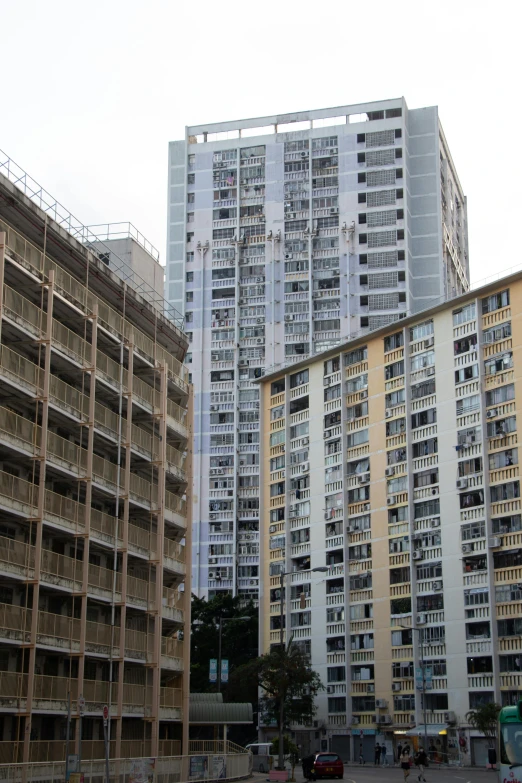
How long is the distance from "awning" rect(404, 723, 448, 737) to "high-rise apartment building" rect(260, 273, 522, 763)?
0.15 metres

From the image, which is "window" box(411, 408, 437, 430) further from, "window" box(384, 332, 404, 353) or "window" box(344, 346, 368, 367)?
"window" box(344, 346, 368, 367)

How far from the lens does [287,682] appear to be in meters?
62.0

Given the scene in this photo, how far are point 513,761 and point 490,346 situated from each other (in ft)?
166

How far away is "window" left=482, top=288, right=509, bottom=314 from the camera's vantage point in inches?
2940

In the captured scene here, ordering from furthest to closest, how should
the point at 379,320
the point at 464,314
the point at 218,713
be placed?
the point at 379,320 < the point at 464,314 < the point at 218,713

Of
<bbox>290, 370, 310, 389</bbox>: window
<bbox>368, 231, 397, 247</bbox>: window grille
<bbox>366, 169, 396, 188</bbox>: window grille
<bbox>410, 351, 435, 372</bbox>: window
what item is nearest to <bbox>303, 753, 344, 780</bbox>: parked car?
<bbox>410, 351, 435, 372</bbox>: window

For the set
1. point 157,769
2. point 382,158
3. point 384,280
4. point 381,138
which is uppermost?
point 381,138

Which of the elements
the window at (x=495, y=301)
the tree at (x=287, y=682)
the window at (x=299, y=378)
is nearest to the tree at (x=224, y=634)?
the tree at (x=287, y=682)

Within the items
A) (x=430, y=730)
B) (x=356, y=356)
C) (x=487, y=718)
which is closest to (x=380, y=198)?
(x=356, y=356)

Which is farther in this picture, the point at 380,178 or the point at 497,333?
the point at 380,178

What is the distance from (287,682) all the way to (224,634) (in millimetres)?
27664

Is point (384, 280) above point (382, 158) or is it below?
below

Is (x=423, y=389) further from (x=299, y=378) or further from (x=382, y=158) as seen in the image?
(x=382, y=158)

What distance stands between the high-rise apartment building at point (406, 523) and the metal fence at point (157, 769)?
25.5 m
